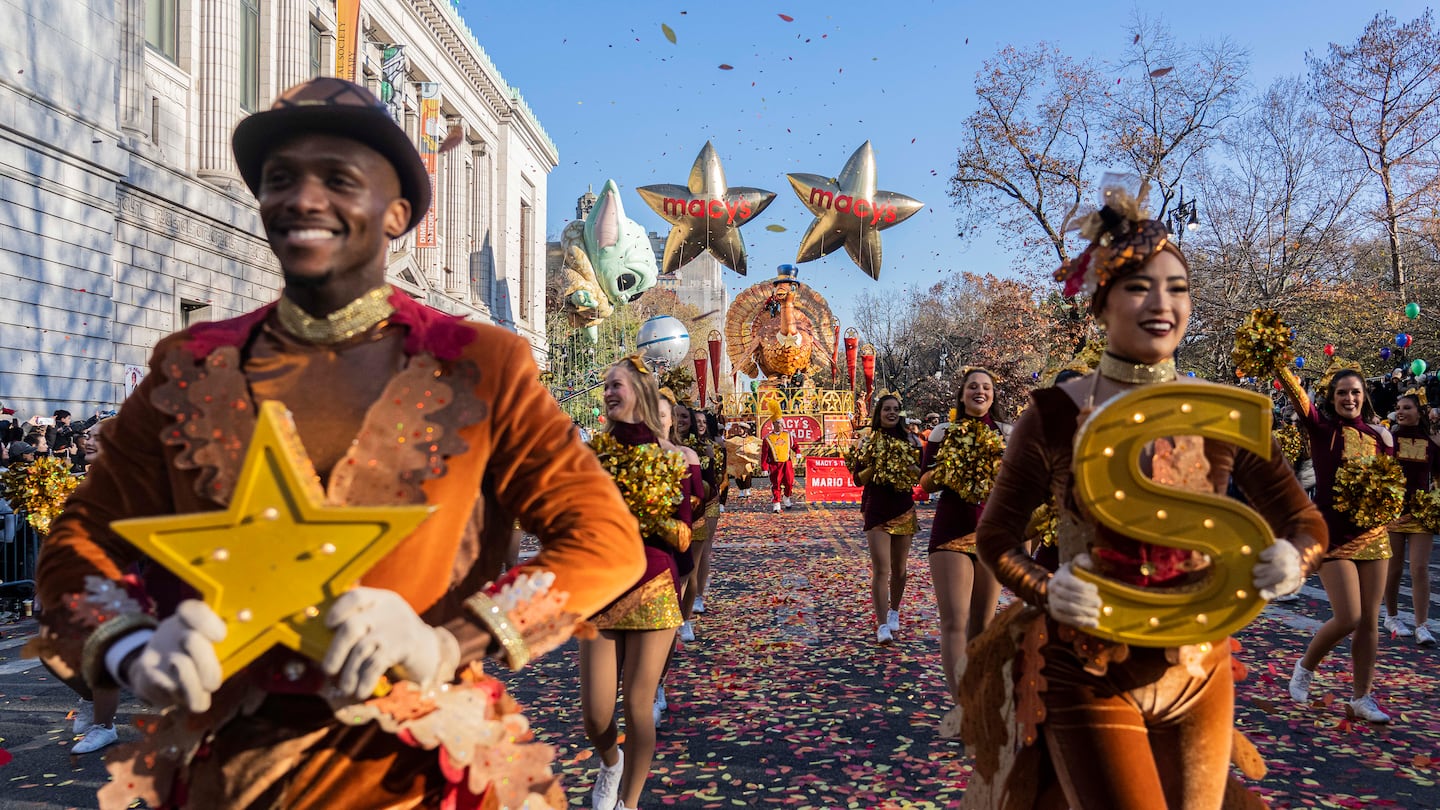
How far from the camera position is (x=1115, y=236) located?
3000 mm

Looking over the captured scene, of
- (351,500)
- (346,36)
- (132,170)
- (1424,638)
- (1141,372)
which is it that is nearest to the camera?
(351,500)

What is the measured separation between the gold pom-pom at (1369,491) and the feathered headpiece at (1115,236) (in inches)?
179

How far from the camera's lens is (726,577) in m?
12.9

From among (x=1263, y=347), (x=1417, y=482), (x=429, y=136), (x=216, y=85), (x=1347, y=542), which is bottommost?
(x=1347, y=542)

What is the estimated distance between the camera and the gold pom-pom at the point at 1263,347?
16.0 ft

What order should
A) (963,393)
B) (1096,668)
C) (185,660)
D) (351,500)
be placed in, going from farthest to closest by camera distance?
1. (963,393)
2. (1096,668)
3. (351,500)
4. (185,660)

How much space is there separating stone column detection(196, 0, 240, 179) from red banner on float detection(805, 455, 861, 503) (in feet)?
51.1

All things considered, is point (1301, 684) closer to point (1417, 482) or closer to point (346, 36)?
point (1417, 482)

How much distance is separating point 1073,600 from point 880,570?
622 cm

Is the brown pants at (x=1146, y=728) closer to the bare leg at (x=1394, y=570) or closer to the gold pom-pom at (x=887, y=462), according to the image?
the gold pom-pom at (x=887, y=462)

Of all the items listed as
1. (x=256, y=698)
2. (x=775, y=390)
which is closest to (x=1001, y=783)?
(x=256, y=698)

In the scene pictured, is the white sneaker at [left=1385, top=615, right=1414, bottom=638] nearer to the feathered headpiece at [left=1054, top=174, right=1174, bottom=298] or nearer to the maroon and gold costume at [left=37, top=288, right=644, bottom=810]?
the feathered headpiece at [left=1054, top=174, right=1174, bottom=298]

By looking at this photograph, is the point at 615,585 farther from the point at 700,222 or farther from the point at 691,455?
the point at 700,222

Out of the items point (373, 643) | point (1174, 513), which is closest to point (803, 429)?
point (1174, 513)
